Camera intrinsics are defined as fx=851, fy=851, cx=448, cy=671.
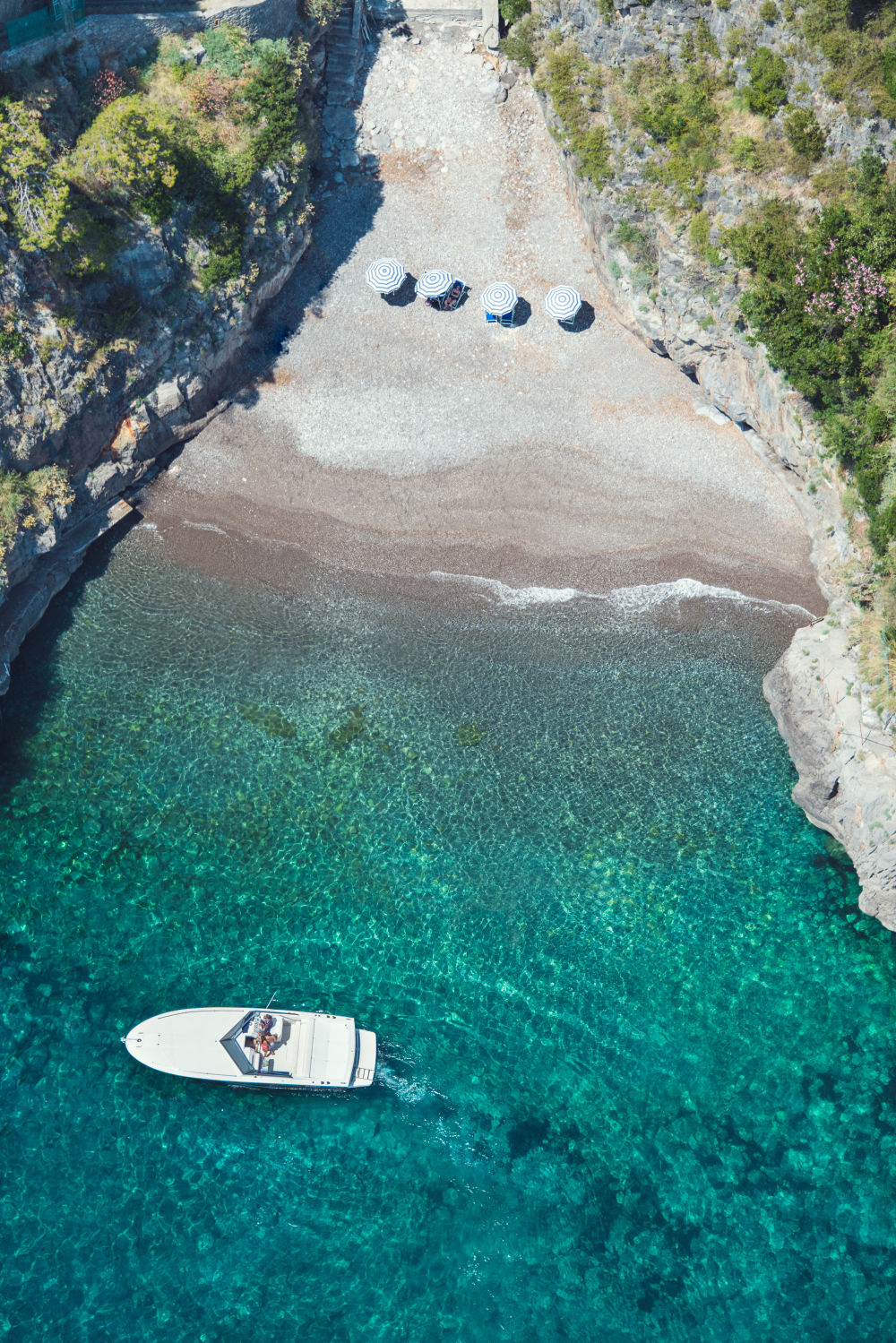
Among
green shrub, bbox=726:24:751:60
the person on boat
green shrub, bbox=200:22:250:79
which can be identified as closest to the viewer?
the person on boat

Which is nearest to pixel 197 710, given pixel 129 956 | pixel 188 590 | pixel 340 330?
pixel 188 590

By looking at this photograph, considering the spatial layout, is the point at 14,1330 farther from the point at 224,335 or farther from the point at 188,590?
the point at 224,335

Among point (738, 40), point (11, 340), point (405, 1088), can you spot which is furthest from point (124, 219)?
point (405, 1088)

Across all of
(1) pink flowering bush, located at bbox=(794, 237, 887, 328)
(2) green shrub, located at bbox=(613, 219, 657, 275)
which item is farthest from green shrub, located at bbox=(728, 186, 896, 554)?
(2) green shrub, located at bbox=(613, 219, 657, 275)

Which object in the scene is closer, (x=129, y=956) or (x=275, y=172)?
(x=129, y=956)

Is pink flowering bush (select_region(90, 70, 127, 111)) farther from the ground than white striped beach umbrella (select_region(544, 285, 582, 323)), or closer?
farther from the ground

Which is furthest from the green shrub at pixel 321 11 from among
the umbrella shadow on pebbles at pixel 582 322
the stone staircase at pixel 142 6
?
the umbrella shadow on pebbles at pixel 582 322

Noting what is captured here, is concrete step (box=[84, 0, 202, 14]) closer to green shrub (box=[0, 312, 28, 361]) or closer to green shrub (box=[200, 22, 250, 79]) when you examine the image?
green shrub (box=[200, 22, 250, 79])
